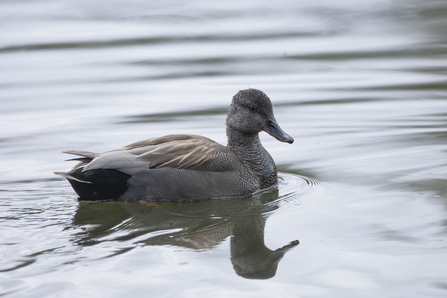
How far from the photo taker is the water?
4.70 metres

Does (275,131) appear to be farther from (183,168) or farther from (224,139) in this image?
(224,139)

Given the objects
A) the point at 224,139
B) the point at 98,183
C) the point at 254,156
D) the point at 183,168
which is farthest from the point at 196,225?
the point at 224,139

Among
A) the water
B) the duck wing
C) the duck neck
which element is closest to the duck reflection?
the water

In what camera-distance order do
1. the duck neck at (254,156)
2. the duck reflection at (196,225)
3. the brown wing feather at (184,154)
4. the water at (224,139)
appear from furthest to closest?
the duck neck at (254,156)
the brown wing feather at (184,154)
the duck reflection at (196,225)
the water at (224,139)

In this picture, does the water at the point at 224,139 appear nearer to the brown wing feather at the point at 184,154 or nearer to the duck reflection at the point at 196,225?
the duck reflection at the point at 196,225

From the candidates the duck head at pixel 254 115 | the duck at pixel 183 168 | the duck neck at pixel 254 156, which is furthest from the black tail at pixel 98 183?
the duck head at pixel 254 115

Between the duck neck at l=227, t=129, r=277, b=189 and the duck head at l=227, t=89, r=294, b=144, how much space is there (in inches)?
3.7

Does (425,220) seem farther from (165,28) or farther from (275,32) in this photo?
(165,28)

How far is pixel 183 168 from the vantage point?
255 inches

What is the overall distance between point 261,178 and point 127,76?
219 inches

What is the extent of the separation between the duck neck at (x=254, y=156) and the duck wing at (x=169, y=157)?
0.18m

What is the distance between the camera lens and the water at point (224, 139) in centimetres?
470

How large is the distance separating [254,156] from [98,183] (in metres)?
1.78

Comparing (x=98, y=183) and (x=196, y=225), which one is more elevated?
(x=98, y=183)
